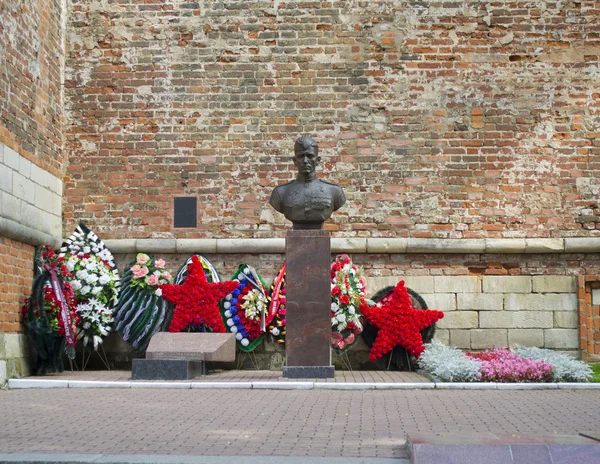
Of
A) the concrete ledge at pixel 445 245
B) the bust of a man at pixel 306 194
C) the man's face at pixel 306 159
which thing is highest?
the man's face at pixel 306 159

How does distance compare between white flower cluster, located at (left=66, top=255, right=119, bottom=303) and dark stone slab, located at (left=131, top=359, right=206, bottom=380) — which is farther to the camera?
white flower cluster, located at (left=66, top=255, right=119, bottom=303)

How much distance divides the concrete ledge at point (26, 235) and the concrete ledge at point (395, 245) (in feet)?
0.90

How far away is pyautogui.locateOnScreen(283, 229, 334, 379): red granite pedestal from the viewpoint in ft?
29.5

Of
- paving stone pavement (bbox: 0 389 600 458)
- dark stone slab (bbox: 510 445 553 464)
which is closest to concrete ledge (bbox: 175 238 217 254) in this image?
paving stone pavement (bbox: 0 389 600 458)

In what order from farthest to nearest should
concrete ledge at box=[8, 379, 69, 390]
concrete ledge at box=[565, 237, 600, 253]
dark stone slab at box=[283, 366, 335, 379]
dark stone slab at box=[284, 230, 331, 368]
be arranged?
concrete ledge at box=[565, 237, 600, 253] → dark stone slab at box=[284, 230, 331, 368] → dark stone slab at box=[283, 366, 335, 379] → concrete ledge at box=[8, 379, 69, 390]

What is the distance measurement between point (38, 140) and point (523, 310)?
21.2 feet

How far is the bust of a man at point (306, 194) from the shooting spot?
30.1 ft

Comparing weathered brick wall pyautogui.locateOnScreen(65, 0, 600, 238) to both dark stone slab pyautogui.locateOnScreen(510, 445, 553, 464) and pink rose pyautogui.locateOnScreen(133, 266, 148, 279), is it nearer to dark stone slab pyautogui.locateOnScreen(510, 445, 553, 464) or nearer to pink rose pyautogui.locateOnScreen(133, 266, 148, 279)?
pink rose pyautogui.locateOnScreen(133, 266, 148, 279)

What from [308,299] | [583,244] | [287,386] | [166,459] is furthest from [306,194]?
[166,459]

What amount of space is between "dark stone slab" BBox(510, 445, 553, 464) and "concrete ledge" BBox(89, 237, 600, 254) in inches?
278

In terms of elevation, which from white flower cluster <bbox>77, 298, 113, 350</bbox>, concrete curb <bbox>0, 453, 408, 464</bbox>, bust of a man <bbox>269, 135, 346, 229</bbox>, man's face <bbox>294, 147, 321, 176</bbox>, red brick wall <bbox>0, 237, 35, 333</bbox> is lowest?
concrete curb <bbox>0, 453, 408, 464</bbox>

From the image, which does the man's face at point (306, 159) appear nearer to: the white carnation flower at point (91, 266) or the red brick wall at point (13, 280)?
the white carnation flower at point (91, 266)

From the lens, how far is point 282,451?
15.1ft

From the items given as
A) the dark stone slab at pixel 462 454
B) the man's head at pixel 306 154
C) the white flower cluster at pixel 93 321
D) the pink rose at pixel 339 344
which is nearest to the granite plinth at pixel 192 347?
the white flower cluster at pixel 93 321
